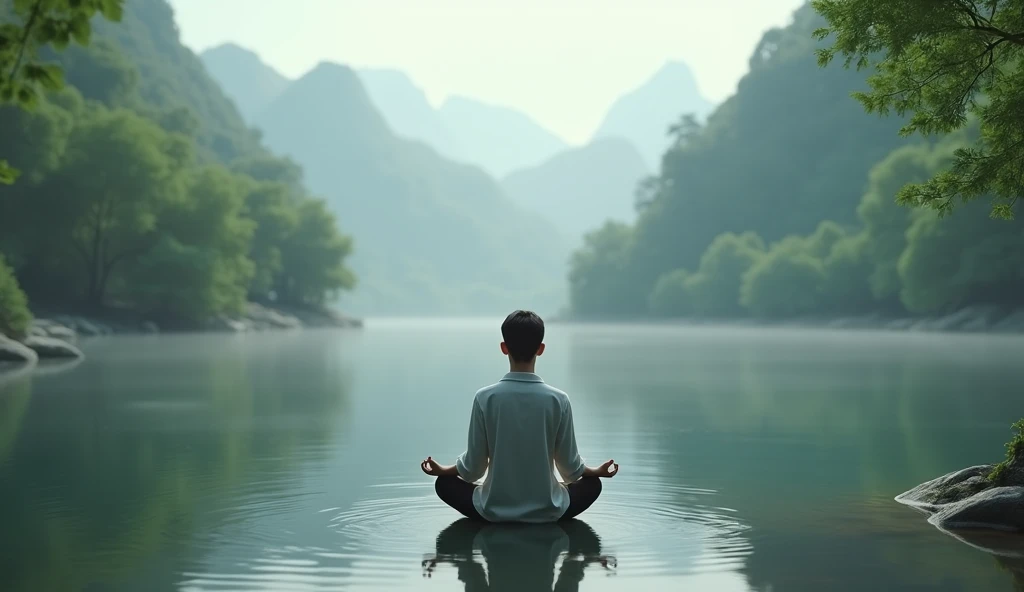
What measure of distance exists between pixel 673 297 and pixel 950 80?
13245 centimetres

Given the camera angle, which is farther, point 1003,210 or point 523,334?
point 1003,210

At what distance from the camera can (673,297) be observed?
14188 cm

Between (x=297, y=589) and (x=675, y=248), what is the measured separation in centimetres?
16600

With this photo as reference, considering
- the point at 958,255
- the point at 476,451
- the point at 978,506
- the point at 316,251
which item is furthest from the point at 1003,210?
the point at 316,251

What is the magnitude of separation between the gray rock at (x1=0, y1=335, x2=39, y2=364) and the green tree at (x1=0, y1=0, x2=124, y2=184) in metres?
29.7

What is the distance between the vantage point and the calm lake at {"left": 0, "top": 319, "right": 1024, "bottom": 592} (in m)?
7.30

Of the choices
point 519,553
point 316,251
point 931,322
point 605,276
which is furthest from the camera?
point 605,276

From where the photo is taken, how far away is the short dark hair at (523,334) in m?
8.08

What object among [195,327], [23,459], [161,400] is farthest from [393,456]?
[195,327]

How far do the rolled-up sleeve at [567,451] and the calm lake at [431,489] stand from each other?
1.57 feet

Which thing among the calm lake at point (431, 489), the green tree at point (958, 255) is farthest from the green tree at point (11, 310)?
the green tree at point (958, 255)

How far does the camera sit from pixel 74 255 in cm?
6706

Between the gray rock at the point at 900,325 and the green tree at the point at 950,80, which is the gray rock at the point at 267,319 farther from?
the green tree at the point at 950,80

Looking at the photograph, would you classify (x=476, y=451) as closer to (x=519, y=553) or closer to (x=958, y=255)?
(x=519, y=553)
